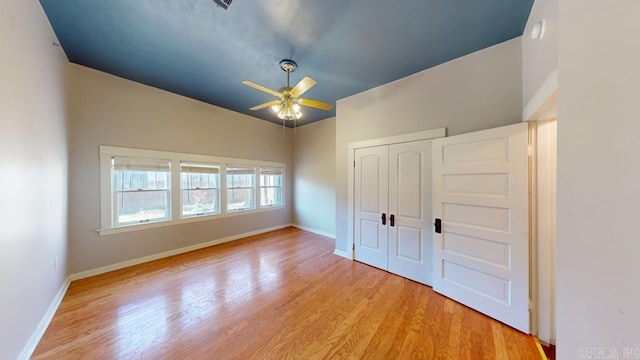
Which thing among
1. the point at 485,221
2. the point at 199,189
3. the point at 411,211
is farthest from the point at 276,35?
the point at 199,189

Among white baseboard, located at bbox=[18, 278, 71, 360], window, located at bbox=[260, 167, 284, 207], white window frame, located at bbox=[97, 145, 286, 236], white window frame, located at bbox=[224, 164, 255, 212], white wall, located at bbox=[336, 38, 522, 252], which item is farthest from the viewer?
window, located at bbox=[260, 167, 284, 207]

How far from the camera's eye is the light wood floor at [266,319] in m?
1.76

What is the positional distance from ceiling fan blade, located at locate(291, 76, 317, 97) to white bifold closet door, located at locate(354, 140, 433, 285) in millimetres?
1523

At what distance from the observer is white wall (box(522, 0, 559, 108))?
1.44m

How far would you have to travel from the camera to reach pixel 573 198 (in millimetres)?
768

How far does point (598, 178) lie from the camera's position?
666 millimetres

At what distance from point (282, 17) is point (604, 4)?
2.13m

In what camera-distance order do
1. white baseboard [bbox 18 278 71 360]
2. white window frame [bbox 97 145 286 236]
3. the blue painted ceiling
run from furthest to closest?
white window frame [bbox 97 145 286 236], the blue painted ceiling, white baseboard [bbox 18 278 71 360]

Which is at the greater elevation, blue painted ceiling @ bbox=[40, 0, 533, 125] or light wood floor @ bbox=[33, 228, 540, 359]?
blue painted ceiling @ bbox=[40, 0, 533, 125]

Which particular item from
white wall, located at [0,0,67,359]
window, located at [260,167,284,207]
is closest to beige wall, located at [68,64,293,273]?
white wall, located at [0,0,67,359]

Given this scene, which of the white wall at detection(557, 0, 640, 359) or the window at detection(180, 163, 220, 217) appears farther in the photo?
the window at detection(180, 163, 220, 217)

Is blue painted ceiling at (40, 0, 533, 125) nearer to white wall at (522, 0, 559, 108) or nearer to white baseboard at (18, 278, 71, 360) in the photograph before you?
white wall at (522, 0, 559, 108)

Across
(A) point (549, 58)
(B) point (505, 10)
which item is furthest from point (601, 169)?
(B) point (505, 10)

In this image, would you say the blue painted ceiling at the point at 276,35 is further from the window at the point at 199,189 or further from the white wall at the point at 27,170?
the window at the point at 199,189
